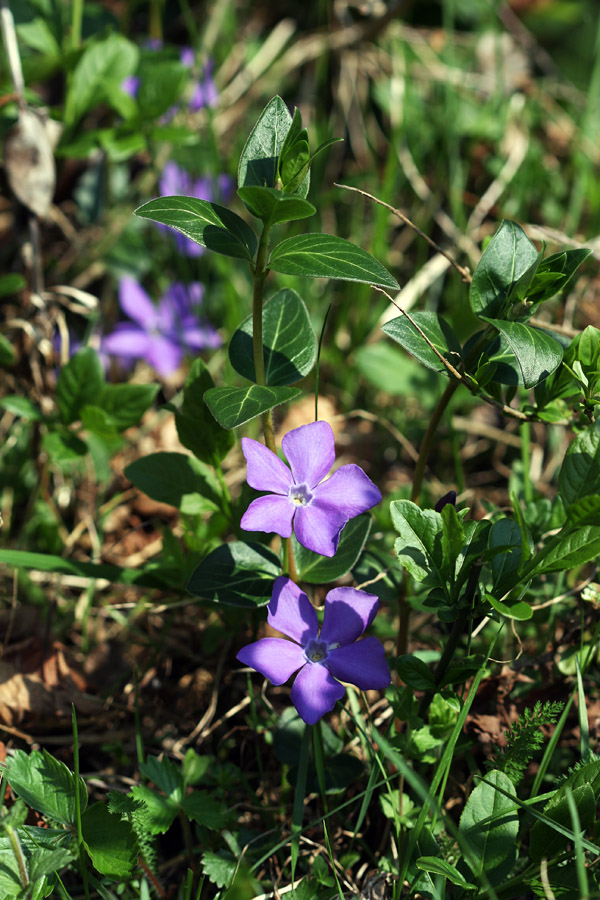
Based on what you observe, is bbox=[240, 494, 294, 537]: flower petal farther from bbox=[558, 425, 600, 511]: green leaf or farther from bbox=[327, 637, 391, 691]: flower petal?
bbox=[558, 425, 600, 511]: green leaf

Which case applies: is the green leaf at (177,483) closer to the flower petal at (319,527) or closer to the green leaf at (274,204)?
the flower petal at (319,527)

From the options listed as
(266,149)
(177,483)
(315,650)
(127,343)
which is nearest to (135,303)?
(127,343)

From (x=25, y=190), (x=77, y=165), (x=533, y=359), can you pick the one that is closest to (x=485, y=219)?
(x=77, y=165)

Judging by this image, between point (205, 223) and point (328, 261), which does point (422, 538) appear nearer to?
point (328, 261)

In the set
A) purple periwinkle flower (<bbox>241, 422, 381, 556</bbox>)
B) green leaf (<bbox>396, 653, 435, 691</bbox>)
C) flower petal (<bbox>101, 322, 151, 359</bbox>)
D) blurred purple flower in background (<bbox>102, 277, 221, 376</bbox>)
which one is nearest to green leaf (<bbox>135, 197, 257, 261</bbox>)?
purple periwinkle flower (<bbox>241, 422, 381, 556</bbox>)

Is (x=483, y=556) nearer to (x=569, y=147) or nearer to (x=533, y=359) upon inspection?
(x=533, y=359)

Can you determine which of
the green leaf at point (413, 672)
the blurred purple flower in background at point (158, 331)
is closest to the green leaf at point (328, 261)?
the green leaf at point (413, 672)
